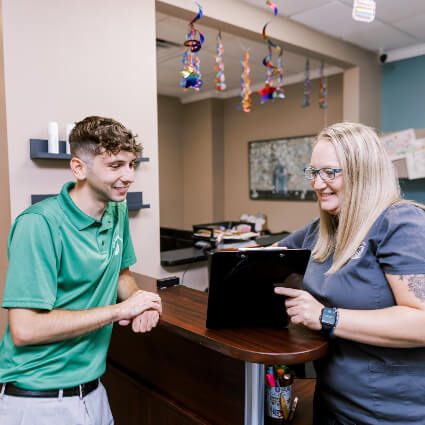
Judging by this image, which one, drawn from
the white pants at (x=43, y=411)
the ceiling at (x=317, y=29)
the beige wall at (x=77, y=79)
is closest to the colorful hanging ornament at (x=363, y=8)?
the ceiling at (x=317, y=29)

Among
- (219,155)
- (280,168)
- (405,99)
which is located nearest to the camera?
(405,99)

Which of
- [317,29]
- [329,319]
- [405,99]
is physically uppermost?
[317,29]

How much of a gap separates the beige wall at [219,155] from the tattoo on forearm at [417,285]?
15.0ft

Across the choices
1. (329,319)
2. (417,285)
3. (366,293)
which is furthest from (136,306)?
(417,285)

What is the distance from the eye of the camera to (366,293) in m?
1.15

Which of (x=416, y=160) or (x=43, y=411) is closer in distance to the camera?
(x=43, y=411)

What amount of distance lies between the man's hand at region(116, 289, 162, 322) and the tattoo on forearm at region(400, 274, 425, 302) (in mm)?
776

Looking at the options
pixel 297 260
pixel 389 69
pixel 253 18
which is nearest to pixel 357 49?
pixel 389 69

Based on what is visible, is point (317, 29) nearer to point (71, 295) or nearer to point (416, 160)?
point (416, 160)

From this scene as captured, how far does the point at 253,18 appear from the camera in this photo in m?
3.28

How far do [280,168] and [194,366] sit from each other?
14.8 ft

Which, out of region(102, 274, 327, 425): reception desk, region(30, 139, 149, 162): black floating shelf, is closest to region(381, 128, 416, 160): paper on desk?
region(102, 274, 327, 425): reception desk

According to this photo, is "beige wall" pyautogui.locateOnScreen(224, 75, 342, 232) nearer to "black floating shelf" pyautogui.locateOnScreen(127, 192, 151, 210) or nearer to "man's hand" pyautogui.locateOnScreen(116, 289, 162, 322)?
"black floating shelf" pyautogui.locateOnScreen(127, 192, 151, 210)

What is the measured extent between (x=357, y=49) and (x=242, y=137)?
227cm
